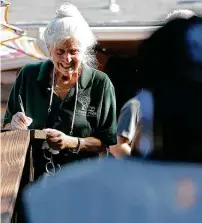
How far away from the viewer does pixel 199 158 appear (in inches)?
36.2

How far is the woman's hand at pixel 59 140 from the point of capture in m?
1.87

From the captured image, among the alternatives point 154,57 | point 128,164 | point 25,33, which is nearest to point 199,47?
point 154,57

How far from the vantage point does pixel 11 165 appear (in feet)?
3.96

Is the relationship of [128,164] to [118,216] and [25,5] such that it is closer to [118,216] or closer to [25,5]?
[118,216]

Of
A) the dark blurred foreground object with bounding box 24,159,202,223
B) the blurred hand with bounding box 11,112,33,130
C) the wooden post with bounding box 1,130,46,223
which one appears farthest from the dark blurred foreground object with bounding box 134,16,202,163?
the blurred hand with bounding box 11,112,33,130

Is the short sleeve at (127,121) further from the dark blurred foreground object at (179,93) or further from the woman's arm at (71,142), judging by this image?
the dark blurred foreground object at (179,93)

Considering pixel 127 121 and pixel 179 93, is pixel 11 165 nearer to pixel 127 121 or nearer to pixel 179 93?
pixel 179 93

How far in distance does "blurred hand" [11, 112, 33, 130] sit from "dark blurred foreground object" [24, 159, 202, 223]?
1.02 meters

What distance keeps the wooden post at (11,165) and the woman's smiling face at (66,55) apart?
0.49 metres

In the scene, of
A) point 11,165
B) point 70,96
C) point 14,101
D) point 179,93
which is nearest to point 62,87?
point 70,96

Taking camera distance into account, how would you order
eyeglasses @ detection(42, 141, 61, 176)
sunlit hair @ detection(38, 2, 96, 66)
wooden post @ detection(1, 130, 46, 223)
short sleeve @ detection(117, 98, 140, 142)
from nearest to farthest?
wooden post @ detection(1, 130, 46, 223), eyeglasses @ detection(42, 141, 61, 176), sunlit hair @ detection(38, 2, 96, 66), short sleeve @ detection(117, 98, 140, 142)

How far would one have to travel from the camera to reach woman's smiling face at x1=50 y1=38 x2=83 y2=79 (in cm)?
202

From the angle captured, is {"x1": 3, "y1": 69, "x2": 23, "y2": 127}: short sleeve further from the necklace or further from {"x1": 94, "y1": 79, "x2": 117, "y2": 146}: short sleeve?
{"x1": 94, "y1": 79, "x2": 117, "y2": 146}: short sleeve

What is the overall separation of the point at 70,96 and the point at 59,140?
0.20 metres
